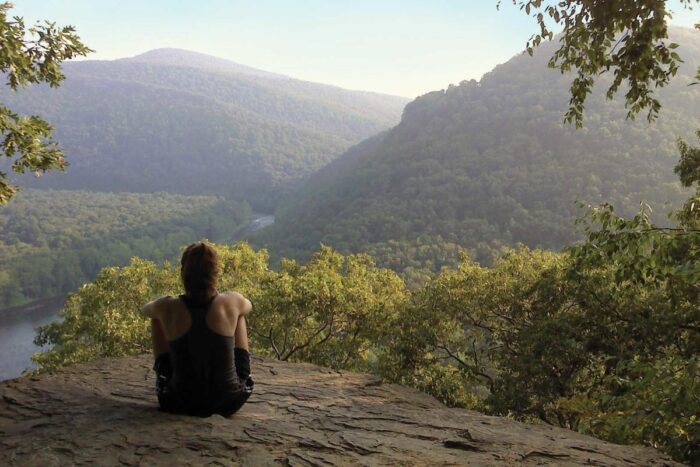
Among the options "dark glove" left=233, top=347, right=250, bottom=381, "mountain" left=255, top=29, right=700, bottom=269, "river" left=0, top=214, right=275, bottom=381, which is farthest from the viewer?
"mountain" left=255, top=29, right=700, bottom=269

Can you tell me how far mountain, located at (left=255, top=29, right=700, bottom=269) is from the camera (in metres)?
78.6

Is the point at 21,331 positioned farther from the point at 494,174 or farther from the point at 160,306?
the point at 160,306

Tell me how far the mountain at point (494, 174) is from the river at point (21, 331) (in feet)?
136

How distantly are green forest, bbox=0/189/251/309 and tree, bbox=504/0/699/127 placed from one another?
115m

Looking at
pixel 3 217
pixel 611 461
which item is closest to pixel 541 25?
pixel 611 461

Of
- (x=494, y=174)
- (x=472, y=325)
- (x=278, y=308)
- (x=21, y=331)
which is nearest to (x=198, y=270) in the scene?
(x=278, y=308)

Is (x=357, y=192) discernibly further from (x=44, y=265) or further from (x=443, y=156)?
(x=44, y=265)

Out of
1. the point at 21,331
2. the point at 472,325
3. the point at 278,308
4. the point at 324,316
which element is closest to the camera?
the point at 278,308

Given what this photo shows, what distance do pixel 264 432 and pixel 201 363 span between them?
0.92 meters

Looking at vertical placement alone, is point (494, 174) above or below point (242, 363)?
above

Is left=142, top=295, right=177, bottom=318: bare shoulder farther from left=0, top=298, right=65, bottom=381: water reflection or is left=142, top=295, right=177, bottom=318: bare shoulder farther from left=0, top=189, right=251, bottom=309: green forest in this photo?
left=0, top=189, right=251, bottom=309: green forest

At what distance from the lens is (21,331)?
82000 millimetres

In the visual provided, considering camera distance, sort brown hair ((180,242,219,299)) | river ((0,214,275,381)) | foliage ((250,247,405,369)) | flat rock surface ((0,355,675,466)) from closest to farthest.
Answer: flat rock surface ((0,355,675,466)) < brown hair ((180,242,219,299)) < foliage ((250,247,405,369)) < river ((0,214,275,381))

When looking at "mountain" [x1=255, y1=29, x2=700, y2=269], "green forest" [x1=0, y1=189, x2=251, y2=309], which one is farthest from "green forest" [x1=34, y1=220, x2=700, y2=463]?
"green forest" [x1=0, y1=189, x2=251, y2=309]
